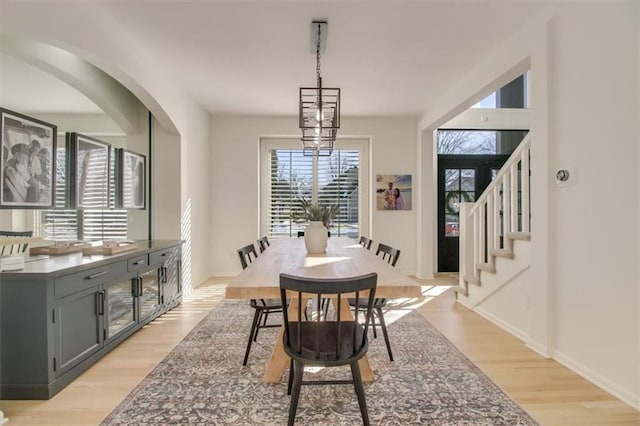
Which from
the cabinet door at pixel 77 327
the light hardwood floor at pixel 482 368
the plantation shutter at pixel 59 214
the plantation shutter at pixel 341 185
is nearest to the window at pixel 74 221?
the plantation shutter at pixel 59 214

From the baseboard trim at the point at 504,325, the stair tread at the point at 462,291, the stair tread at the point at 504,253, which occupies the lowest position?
the baseboard trim at the point at 504,325

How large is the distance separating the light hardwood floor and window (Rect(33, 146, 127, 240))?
3.86 ft

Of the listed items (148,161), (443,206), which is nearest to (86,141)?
(148,161)

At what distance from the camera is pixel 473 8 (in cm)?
269

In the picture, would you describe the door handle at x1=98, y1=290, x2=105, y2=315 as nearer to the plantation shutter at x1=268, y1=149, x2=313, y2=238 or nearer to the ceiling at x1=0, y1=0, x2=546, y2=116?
the ceiling at x1=0, y1=0, x2=546, y2=116

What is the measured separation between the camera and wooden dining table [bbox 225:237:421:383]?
5.86ft

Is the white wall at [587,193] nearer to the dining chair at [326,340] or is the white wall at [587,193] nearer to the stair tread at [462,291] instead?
the stair tread at [462,291]

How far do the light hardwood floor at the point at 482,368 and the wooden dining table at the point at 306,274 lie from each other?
934 millimetres

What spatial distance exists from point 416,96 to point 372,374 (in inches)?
150

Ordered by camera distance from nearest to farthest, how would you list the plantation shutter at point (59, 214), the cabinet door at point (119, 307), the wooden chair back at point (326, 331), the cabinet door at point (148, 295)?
1. the wooden chair back at point (326, 331)
2. the cabinet door at point (119, 307)
3. the plantation shutter at point (59, 214)
4. the cabinet door at point (148, 295)

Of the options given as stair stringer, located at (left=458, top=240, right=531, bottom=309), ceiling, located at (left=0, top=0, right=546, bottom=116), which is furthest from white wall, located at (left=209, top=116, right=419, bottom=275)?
stair stringer, located at (left=458, top=240, right=531, bottom=309)

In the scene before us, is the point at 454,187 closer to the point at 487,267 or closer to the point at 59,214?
the point at 487,267

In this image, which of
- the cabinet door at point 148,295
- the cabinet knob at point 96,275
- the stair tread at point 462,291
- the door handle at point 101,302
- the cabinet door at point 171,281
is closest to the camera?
the cabinet knob at point 96,275

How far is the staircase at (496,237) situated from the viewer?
319cm
